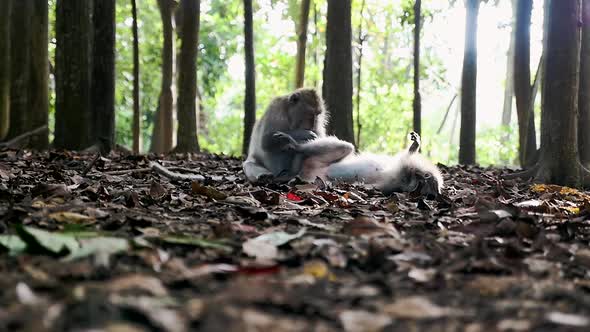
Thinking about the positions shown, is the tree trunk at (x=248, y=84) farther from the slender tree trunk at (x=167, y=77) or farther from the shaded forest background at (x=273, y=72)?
the shaded forest background at (x=273, y=72)

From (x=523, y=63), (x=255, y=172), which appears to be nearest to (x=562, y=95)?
(x=255, y=172)

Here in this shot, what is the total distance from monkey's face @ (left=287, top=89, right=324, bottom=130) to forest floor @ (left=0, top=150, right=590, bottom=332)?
2.68 m

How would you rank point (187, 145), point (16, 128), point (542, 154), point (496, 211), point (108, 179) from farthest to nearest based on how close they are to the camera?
1. point (187, 145)
2. point (16, 128)
3. point (542, 154)
4. point (108, 179)
5. point (496, 211)

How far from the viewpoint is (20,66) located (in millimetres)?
9766

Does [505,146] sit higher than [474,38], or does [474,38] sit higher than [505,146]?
[474,38]

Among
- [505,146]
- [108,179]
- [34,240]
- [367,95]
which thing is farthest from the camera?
[367,95]

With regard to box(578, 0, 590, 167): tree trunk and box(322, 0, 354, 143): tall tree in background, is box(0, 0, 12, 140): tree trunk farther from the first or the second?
box(578, 0, 590, 167): tree trunk

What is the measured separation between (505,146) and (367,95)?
6932mm

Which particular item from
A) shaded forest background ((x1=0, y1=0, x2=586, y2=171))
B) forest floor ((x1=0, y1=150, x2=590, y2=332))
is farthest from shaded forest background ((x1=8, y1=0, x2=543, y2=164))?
forest floor ((x1=0, y1=150, x2=590, y2=332))

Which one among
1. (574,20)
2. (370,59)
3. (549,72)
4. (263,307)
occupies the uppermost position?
(370,59)

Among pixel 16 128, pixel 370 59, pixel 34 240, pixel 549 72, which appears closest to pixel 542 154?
pixel 549 72

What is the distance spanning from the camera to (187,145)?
1055 centimetres

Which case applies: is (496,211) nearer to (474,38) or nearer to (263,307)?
(263,307)

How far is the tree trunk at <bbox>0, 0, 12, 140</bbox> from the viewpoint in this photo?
9.91 meters
